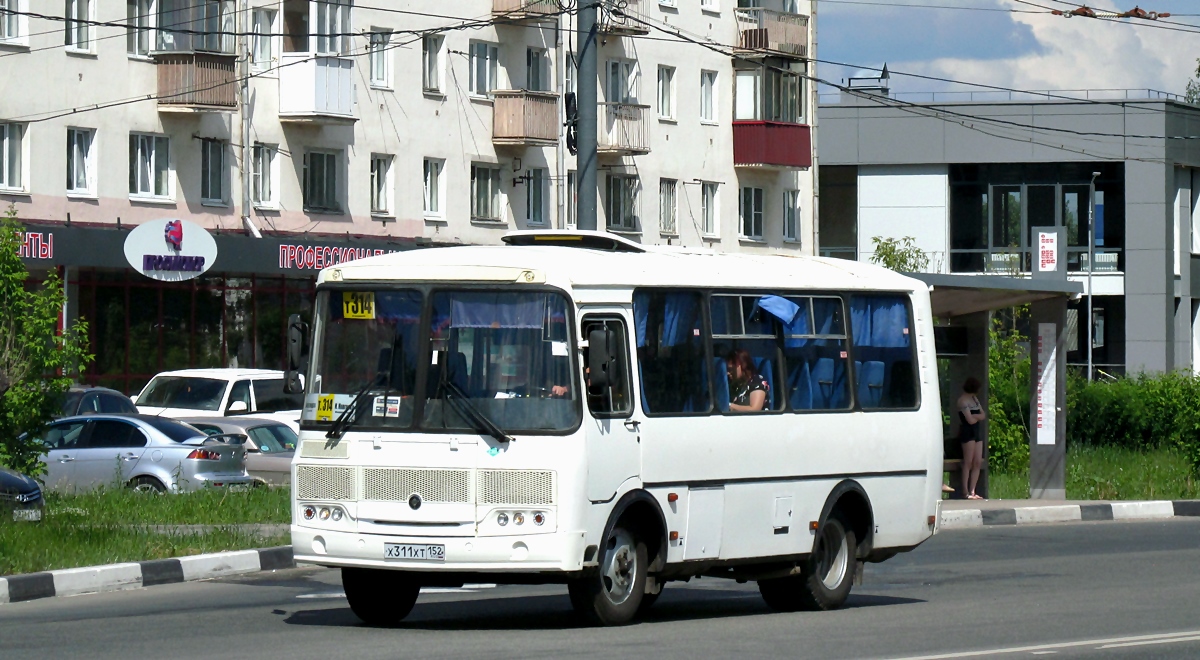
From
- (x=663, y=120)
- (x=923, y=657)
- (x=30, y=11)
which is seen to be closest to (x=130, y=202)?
(x=30, y=11)

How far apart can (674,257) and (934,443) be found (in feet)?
9.56

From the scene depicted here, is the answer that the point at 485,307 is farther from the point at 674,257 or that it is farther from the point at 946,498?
the point at 946,498

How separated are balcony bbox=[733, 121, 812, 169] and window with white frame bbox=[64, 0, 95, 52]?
72.2ft

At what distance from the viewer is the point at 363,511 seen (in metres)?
11.8

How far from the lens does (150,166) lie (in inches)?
1574

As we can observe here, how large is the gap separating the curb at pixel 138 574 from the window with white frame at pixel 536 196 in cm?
3266

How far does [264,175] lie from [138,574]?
28.0m

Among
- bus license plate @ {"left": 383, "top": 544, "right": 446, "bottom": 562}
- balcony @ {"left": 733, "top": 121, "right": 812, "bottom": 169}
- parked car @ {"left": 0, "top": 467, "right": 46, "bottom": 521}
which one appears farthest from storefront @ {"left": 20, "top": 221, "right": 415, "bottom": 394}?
bus license plate @ {"left": 383, "top": 544, "right": 446, "bottom": 562}

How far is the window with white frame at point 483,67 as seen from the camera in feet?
156

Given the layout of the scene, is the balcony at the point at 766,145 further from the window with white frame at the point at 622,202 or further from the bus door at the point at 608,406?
the bus door at the point at 608,406

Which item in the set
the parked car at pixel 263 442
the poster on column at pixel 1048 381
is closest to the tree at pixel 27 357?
the parked car at pixel 263 442

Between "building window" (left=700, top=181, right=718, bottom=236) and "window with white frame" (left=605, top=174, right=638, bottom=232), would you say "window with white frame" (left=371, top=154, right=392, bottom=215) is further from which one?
"building window" (left=700, top=181, right=718, bottom=236)

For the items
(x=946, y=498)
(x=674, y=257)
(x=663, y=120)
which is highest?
(x=663, y=120)

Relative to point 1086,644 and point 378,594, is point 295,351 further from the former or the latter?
point 1086,644
